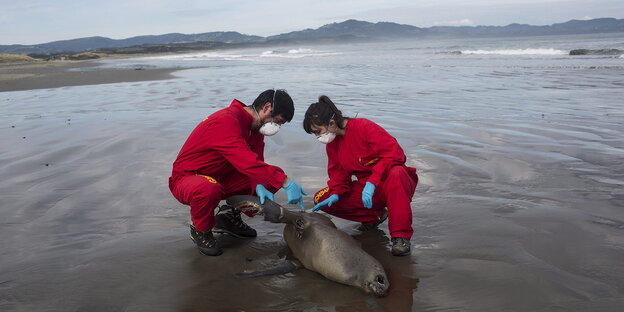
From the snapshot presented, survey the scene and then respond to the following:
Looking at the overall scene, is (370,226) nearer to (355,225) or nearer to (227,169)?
(355,225)

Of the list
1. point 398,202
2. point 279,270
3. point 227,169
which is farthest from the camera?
point 227,169

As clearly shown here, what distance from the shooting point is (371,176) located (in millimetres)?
4125

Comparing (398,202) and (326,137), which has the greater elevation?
(326,137)

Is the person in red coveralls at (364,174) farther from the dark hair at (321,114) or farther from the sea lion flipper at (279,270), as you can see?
the sea lion flipper at (279,270)

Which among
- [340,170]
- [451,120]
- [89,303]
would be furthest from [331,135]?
[451,120]

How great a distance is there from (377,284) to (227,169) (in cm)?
177

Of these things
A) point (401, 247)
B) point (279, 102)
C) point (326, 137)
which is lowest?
point (401, 247)

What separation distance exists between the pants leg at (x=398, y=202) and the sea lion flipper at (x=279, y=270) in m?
0.86

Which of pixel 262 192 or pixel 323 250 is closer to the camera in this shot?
pixel 323 250

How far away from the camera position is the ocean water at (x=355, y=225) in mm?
3309

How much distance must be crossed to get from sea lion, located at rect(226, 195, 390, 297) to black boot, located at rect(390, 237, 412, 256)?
0.31 metres

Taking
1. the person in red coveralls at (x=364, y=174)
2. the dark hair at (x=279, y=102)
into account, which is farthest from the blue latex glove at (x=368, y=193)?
the dark hair at (x=279, y=102)

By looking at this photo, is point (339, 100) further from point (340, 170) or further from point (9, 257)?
point (9, 257)

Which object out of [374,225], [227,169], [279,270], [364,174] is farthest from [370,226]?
[227,169]
